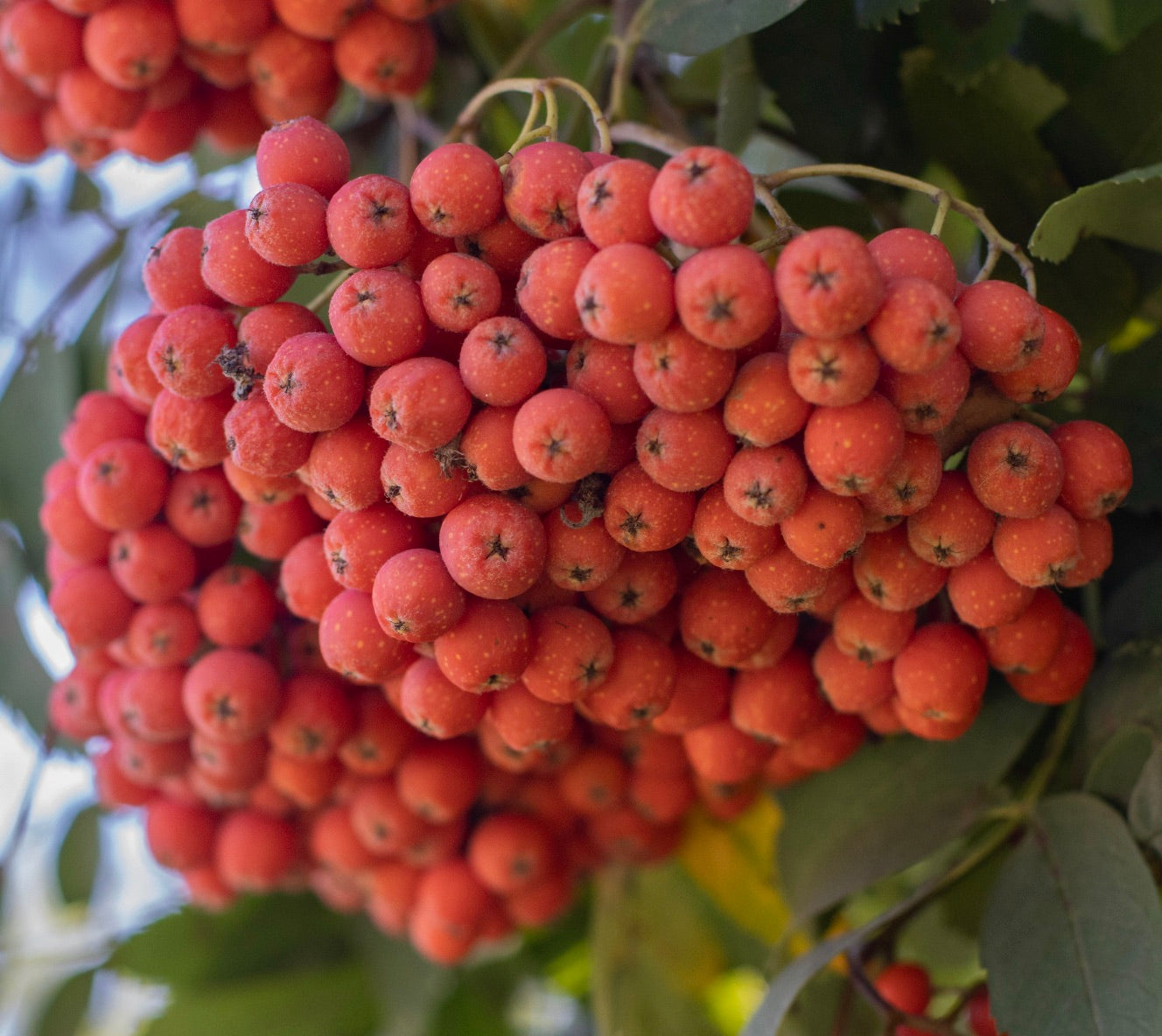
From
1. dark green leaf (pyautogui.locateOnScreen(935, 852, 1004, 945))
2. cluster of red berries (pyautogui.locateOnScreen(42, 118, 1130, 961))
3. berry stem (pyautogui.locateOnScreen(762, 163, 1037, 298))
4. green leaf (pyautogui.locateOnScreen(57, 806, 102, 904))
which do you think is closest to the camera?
cluster of red berries (pyautogui.locateOnScreen(42, 118, 1130, 961))

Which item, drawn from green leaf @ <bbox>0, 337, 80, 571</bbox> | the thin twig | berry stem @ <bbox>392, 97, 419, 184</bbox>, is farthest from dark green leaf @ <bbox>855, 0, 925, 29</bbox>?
green leaf @ <bbox>0, 337, 80, 571</bbox>

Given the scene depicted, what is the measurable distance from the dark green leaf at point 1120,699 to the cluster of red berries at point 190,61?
2.64 ft

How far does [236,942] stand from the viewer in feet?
4.60

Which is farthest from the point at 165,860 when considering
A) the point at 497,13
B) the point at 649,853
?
the point at 497,13

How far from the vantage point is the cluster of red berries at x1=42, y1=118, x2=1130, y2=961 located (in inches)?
24.8

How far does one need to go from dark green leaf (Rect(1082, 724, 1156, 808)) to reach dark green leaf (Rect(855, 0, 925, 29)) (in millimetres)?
562

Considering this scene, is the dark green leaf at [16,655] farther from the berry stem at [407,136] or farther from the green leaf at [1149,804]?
the green leaf at [1149,804]

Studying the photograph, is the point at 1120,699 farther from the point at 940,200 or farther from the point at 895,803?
the point at 940,200

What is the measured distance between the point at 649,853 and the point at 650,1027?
0.26m

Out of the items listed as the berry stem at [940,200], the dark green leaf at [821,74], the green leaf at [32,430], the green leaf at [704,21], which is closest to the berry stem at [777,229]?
the berry stem at [940,200]

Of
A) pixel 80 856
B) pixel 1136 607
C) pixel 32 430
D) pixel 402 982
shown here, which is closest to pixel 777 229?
pixel 1136 607

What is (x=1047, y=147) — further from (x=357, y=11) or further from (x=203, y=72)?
(x=203, y=72)

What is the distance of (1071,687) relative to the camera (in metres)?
0.84

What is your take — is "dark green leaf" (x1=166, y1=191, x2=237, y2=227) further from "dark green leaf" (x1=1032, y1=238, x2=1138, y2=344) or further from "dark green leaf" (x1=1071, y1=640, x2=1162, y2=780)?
"dark green leaf" (x1=1071, y1=640, x2=1162, y2=780)
